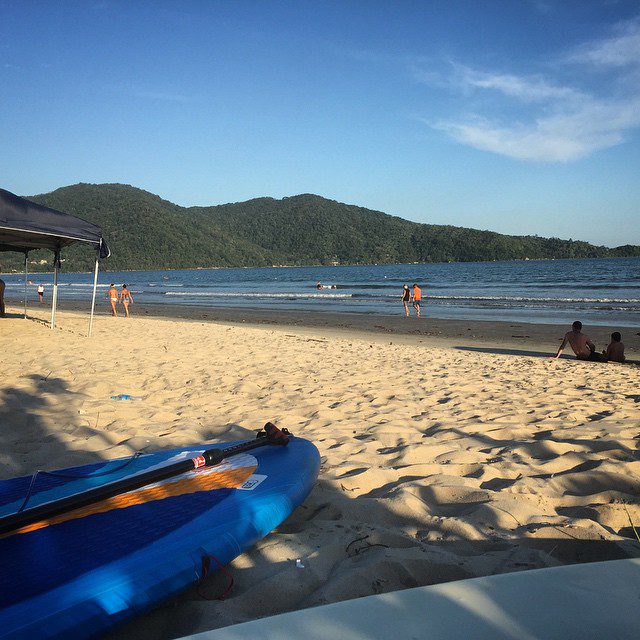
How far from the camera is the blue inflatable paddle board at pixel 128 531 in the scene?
68.7 inches

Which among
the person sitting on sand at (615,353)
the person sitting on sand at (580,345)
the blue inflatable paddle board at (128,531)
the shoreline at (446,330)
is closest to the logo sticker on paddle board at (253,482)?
the blue inflatable paddle board at (128,531)

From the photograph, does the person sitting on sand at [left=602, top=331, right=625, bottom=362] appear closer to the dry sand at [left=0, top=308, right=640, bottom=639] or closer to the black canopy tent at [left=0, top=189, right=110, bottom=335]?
the dry sand at [left=0, top=308, right=640, bottom=639]

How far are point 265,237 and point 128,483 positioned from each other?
14908cm

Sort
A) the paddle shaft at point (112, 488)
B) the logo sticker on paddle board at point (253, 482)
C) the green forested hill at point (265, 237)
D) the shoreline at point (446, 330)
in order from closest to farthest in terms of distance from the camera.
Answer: the paddle shaft at point (112, 488)
the logo sticker on paddle board at point (253, 482)
the shoreline at point (446, 330)
the green forested hill at point (265, 237)

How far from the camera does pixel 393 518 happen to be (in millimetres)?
2801

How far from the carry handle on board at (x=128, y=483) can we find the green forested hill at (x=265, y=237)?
342ft

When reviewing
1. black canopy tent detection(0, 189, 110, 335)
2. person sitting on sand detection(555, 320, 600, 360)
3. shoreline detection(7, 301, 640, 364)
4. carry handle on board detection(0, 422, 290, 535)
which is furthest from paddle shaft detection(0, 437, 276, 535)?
shoreline detection(7, 301, 640, 364)

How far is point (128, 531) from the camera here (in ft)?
7.36

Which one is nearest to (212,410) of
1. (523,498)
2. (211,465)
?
(211,465)

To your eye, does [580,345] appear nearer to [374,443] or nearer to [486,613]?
[374,443]

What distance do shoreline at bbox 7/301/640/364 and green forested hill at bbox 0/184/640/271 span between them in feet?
296

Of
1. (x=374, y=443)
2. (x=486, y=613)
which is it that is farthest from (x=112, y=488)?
(x=374, y=443)

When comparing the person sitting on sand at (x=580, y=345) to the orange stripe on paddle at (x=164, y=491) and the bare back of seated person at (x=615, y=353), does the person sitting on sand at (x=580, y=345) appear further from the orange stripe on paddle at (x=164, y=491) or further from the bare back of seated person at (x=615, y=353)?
the orange stripe on paddle at (x=164, y=491)

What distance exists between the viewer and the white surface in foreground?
1486mm
